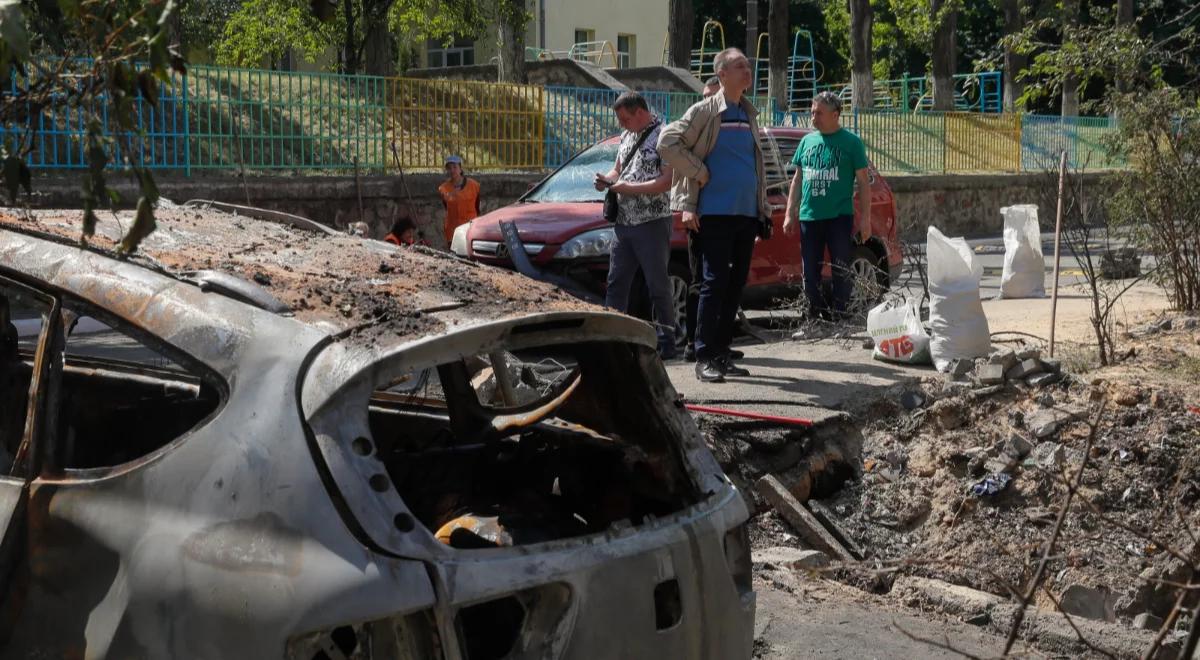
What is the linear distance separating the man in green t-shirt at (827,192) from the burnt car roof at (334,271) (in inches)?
238

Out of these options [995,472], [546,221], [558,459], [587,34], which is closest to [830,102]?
[546,221]

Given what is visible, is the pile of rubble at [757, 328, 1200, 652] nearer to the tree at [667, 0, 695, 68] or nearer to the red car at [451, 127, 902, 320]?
the red car at [451, 127, 902, 320]

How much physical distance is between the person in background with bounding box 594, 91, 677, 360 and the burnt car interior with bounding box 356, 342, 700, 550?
4.45m

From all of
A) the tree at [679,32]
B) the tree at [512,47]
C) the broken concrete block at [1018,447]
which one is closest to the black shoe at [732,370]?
the broken concrete block at [1018,447]

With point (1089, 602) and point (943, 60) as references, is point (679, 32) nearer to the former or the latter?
point (943, 60)

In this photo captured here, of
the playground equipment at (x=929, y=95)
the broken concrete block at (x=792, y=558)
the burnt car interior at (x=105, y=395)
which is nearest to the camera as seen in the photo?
the burnt car interior at (x=105, y=395)

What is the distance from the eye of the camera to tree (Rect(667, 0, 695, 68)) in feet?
91.7

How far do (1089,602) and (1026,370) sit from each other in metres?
2.01

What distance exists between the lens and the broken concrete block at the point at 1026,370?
8.05 m

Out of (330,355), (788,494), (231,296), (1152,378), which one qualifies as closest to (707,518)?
(330,355)

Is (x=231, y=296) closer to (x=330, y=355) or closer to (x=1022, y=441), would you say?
(x=330, y=355)

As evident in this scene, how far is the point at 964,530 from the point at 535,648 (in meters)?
4.45

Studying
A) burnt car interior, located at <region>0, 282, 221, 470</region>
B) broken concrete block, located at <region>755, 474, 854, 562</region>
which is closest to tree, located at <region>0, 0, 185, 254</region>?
burnt car interior, located at <region>0, 282, 221, 470</region>

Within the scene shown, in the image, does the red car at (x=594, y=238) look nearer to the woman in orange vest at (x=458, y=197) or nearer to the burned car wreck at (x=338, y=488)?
the woman in orange vest at (x=458, y=197)
